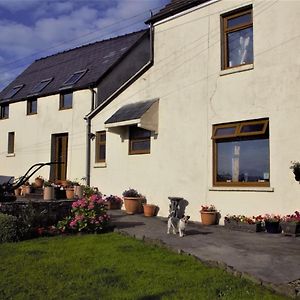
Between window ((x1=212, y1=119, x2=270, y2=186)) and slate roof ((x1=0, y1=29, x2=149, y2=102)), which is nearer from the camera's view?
window ((x1=212, y1=119, x2=270, y2=186))

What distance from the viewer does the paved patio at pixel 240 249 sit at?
6395mm

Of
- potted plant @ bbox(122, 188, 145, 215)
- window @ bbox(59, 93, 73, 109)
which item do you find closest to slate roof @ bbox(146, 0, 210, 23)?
potted plant @ bbox(122, 188, 145, 215)

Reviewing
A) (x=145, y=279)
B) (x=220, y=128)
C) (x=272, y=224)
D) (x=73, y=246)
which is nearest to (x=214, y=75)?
(x=220, y=128)

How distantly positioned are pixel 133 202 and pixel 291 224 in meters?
5.56

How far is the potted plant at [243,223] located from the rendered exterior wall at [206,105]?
9.2 inches

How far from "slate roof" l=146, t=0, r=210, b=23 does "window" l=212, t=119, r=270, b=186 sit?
12.3 ft

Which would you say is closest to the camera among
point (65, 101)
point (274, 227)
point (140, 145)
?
point (274, 227)

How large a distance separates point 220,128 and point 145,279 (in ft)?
21.8

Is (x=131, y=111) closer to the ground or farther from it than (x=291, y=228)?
farther from it

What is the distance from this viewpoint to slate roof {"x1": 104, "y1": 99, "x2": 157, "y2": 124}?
45.9ft

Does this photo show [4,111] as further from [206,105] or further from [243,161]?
[243,161]

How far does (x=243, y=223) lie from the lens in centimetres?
1096

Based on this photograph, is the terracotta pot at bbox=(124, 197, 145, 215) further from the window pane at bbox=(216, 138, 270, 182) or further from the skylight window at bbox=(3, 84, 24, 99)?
the skylight window at bbox=(3, 84, 24, 99)

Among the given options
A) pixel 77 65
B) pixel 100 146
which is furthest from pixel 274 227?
pixel 77 65
